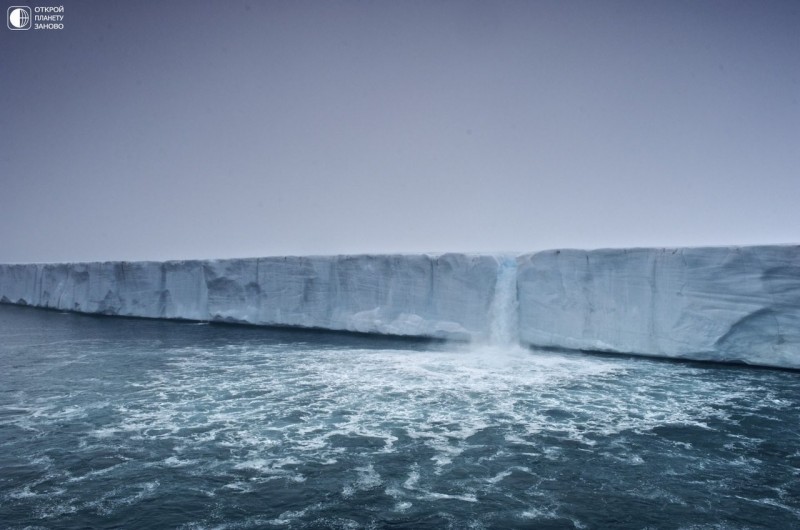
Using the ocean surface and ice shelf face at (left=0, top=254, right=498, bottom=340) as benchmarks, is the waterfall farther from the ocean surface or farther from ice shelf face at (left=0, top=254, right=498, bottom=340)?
the ocean surface

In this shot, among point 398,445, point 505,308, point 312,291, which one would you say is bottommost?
point 398,445

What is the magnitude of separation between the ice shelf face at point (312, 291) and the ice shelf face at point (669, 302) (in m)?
1.25

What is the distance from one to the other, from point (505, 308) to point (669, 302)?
9.35 feet

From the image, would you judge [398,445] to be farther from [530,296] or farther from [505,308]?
[505,308]

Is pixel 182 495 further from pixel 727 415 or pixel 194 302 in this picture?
pixel 194 302

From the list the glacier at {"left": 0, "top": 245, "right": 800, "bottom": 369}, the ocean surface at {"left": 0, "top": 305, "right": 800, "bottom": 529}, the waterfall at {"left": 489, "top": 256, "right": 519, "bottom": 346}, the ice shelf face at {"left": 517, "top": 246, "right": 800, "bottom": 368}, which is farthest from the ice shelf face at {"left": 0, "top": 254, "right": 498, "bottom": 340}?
the ocean surface at {"left": 0, "top": 305, "right": 800, "bottom": 529}

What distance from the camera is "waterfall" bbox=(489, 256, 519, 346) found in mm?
9727

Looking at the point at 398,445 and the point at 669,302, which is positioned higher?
the point at 669,302

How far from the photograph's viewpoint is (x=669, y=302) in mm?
8133

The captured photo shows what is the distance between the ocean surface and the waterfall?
1.81 meters

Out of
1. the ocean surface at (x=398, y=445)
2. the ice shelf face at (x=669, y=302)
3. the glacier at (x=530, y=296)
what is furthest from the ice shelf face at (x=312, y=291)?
the ocean surface at (x=398, y=445)

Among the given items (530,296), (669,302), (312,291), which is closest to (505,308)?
(530,296)

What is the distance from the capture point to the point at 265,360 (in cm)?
848

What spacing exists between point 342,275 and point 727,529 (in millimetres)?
9399
